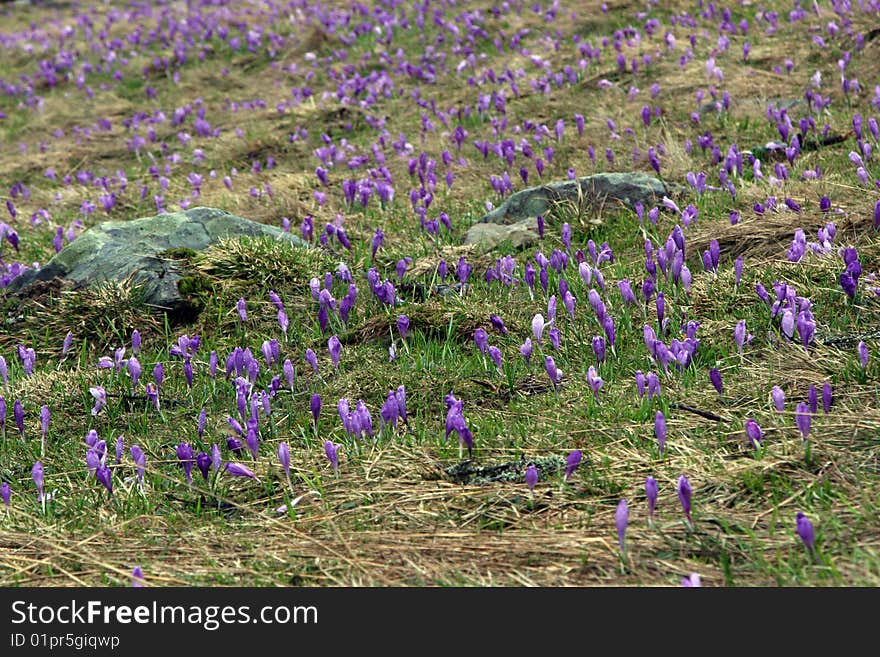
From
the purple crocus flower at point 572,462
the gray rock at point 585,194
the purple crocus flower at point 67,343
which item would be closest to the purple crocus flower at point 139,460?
the purple crocus flower at point 572,462

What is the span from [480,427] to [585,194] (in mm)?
3101

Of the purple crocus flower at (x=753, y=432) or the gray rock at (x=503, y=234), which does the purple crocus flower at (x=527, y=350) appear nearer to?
the purple crocus flower at (x=753, y=432)

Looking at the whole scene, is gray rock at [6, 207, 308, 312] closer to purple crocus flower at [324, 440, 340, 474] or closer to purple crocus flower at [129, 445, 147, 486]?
purple crocus flower at [129, 445, 147, 486]

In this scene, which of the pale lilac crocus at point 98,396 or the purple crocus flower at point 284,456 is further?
the pale lilac crocus at point 98,396

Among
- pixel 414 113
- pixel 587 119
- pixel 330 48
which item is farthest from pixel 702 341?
pixel 330 48

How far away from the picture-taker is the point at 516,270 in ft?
19.2

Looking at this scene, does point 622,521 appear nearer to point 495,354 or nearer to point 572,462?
point 572,462

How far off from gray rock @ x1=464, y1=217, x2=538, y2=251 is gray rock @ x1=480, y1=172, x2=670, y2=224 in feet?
0.52

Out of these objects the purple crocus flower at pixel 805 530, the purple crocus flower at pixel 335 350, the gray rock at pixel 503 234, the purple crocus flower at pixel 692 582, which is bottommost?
the gray rock at pixel 503 234

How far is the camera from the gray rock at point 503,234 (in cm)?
650

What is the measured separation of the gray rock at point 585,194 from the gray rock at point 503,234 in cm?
16

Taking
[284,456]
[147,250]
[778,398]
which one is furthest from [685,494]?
[147,250]

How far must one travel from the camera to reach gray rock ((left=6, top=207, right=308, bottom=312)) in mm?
6121

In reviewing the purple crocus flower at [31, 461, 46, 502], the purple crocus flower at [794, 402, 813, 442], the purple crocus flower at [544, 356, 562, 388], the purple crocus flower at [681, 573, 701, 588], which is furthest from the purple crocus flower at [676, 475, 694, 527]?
the purple crocus flower at [31, 461, 46, 502]
